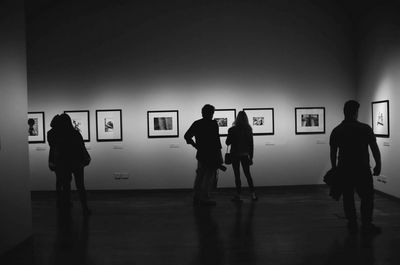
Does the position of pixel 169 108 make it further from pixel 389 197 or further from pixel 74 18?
pixel 389 197

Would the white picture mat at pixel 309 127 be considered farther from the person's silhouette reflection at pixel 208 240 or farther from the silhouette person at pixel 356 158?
the silhouette person at pixel 356 158

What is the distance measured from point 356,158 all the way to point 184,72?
5.99 m

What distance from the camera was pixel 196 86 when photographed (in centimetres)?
1090

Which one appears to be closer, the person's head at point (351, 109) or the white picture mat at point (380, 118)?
the person's head at point (351, 109)

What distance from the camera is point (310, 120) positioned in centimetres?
1101

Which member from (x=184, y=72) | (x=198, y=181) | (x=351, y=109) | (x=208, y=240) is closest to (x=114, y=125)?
(x=184, y=72)

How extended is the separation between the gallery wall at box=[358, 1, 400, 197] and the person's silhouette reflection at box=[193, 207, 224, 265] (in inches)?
176

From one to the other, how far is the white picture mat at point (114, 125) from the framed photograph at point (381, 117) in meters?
6.68

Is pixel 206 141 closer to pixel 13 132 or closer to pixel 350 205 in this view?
pixel 350 205

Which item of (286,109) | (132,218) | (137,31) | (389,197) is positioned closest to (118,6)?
(137,31)

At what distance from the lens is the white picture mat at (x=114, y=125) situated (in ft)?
35.8

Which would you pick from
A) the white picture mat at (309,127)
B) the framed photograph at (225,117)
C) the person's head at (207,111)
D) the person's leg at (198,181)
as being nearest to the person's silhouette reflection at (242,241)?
the person's leg at (198,181)

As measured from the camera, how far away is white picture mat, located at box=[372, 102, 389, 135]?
30.5 feet

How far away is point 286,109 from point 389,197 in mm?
3444
